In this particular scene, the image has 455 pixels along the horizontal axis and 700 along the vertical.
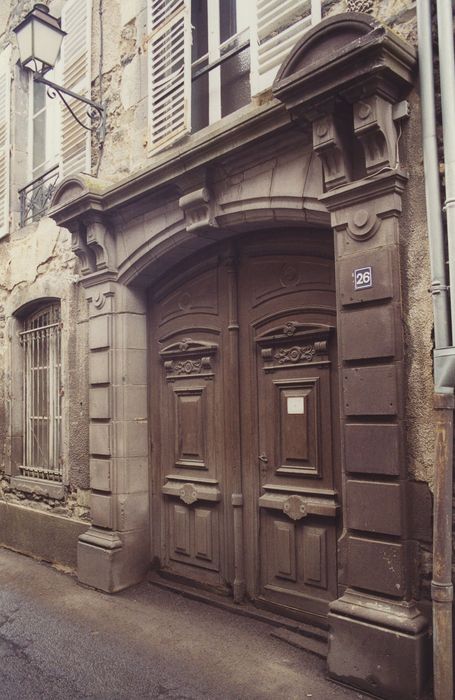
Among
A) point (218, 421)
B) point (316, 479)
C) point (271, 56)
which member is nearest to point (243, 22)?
point (271, 56)

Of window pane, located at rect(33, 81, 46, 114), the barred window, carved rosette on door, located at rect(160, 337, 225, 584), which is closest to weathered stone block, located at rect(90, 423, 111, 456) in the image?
carved rosette on door, located at rect(160, 337, 225, 584)

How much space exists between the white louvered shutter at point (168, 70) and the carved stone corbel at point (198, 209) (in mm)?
661

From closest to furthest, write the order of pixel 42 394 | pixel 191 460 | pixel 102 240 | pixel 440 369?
pixel 440 369 < pixel 191 460 < pixel 102 240 < pixel 42 394

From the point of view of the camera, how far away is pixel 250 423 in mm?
4512

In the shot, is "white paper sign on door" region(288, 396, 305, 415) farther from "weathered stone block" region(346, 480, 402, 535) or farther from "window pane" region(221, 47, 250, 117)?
"window pane" region(221, 47, 250, 117)

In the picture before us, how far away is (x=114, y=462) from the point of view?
519 centimetres

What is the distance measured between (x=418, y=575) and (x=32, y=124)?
6.50 meters

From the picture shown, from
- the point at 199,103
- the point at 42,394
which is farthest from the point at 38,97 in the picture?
the point at 42,394

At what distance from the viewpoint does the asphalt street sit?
3.40 meters

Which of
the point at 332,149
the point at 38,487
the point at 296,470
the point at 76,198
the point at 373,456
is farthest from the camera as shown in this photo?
the point at 38,487

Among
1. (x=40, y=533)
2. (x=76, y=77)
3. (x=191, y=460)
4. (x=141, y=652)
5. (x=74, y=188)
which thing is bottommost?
(x=141, y=652)

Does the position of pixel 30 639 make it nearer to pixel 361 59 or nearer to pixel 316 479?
pixel 316 479

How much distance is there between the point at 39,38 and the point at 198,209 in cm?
231

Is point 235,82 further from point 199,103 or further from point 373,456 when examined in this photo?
point 373,456
